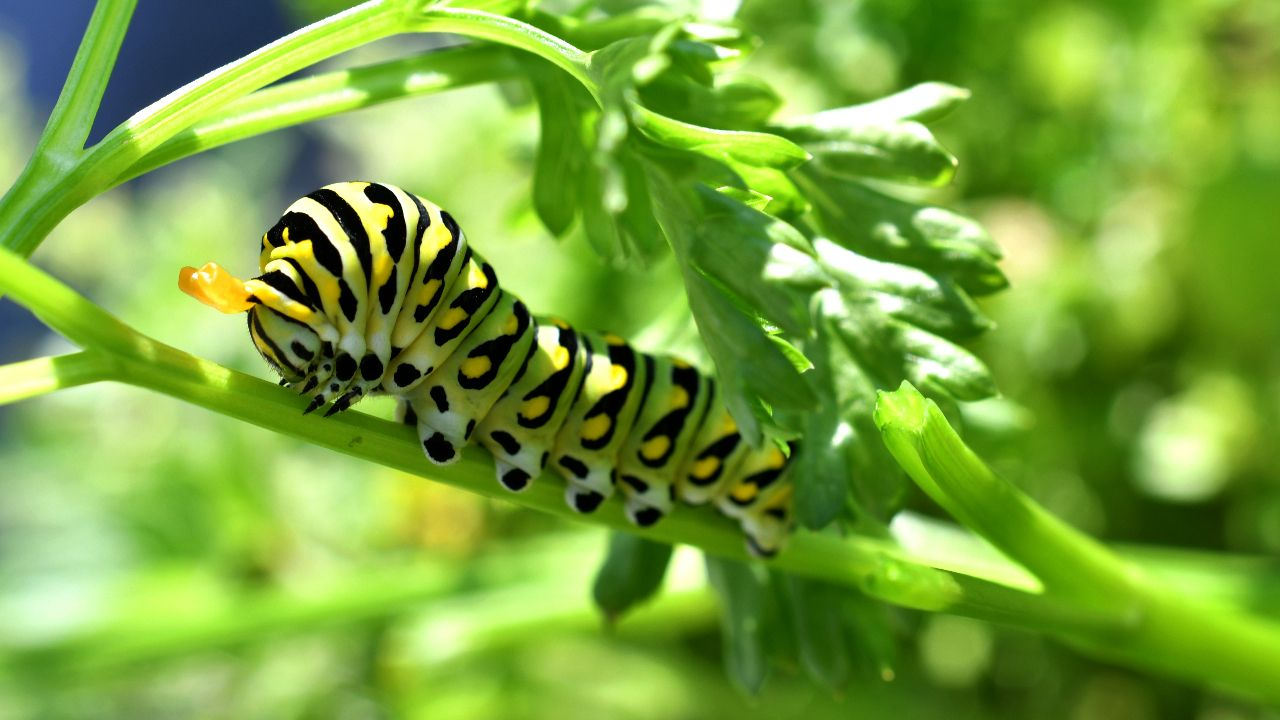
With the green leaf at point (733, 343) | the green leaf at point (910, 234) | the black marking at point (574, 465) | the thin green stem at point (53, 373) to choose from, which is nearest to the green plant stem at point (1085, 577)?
the green leaf at point (733, 343)

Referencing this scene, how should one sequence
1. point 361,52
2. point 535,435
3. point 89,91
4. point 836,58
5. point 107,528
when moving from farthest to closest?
point 361,52, point 107,528, point 836,58, point 535,435, point 89,91

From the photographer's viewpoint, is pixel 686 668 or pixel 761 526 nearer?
pixel 761 526

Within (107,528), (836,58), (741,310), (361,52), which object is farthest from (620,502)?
(361,52)

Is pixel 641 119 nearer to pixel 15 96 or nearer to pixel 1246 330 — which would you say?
pixel 1246 330

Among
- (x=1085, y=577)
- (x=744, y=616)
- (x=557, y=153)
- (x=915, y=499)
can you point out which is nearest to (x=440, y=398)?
(x=557, y=153)

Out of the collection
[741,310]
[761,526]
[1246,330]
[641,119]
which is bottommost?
[1246,330]

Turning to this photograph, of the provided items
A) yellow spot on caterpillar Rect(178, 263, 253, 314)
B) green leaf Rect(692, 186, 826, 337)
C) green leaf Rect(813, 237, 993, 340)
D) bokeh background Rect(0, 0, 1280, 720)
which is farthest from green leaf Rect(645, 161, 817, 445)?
bokeh background Rect(0, 0, 1280, 720)

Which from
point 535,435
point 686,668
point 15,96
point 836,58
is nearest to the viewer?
point 535,435
